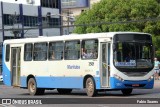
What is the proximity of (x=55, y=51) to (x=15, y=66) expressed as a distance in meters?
3.76

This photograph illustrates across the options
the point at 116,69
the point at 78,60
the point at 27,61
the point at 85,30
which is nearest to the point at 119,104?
the point at 116,69

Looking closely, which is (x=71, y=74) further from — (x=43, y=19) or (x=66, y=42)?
(x=43, y=19)

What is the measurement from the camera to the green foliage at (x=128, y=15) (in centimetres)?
5362

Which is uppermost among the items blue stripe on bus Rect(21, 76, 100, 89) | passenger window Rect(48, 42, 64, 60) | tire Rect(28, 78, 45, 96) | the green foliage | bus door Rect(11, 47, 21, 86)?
the green foliage

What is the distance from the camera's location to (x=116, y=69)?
23328mm

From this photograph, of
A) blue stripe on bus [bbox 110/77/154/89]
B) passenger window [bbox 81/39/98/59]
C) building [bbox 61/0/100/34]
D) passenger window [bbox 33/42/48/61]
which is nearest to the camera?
blue stripe on bus [bbox 110/77/154/89]

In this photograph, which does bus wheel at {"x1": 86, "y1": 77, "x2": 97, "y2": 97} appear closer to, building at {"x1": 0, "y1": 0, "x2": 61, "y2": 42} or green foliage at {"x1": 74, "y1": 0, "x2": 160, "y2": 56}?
green foliage at {"x1": 74, "y1": 0, "x2": 160, "y2": 56}

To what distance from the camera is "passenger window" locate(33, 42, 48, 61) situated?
2720 centimetres

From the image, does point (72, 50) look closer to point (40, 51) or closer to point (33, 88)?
point (40, 51)

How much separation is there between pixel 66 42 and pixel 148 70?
432cm

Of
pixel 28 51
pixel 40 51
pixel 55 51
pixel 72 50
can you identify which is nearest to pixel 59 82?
pixel 55 51

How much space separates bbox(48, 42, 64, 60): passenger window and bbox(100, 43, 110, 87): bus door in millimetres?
2853

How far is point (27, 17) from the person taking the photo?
287ft

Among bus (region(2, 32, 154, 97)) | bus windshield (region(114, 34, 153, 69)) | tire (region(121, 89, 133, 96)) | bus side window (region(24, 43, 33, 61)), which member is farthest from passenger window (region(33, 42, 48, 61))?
bus windshield (region(114, 34, 153, 69))
